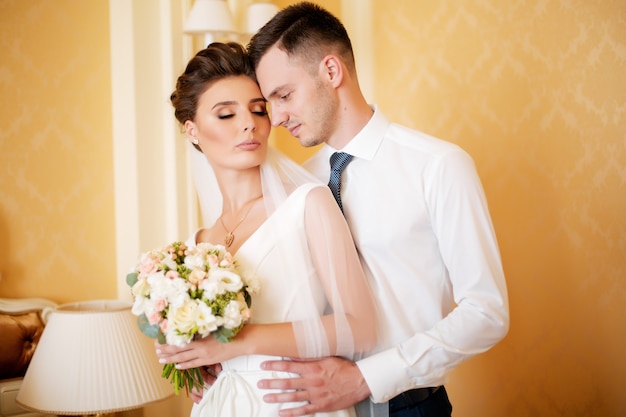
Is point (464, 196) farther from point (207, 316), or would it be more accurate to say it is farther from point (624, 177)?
point (624, 177)

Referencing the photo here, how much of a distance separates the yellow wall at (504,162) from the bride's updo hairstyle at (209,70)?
129 cm

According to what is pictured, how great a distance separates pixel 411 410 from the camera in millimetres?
1983

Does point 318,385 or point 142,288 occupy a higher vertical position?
point 142,288

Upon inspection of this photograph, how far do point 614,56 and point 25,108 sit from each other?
3.18 m

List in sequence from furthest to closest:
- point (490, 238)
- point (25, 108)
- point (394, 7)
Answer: point (394, 7)
point (25, 108)
point (490, 238)

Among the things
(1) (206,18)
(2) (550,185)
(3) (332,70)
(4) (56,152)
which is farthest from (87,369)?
(2) (550,185)

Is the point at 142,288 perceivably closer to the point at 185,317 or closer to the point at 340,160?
the point at 185,317

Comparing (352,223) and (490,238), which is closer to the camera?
(490,238)

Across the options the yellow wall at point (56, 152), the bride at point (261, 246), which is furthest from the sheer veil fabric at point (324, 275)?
the yellow wall at point (56, 152)

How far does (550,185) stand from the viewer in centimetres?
364

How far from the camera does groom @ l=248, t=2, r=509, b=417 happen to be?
1.87 m

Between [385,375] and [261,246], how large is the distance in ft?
1.89

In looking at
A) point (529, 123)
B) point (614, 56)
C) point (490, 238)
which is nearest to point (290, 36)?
point (490, 238)

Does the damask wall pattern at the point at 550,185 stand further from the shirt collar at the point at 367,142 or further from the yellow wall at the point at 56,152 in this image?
the yellow wall at the point at 56,152
